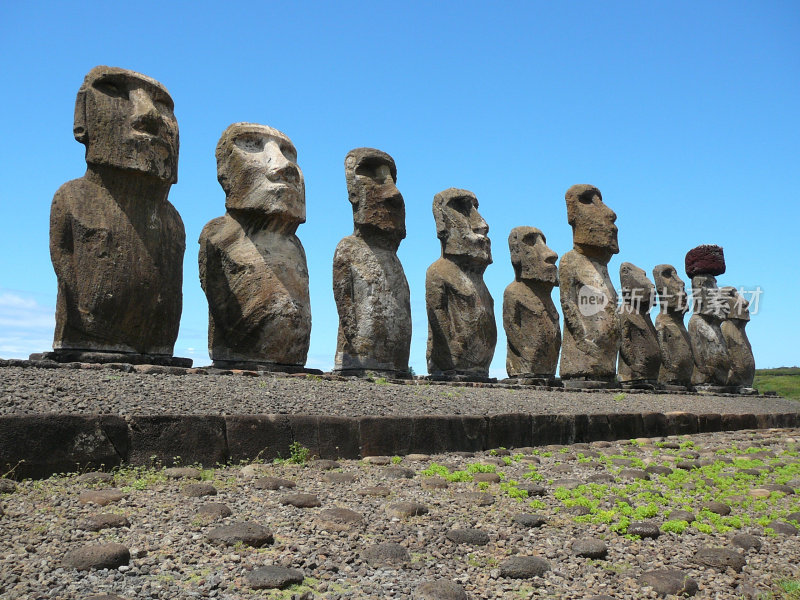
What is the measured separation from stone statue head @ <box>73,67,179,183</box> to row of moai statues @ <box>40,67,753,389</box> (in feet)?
0.04

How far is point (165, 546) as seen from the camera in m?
3.68

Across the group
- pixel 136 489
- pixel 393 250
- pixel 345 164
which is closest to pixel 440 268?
pixel 393 250

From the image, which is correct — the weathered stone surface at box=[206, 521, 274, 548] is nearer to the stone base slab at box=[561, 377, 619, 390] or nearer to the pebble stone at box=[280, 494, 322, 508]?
the pebble stone at box=[280, 494, 322, 508]

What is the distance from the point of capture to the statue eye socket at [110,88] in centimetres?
774

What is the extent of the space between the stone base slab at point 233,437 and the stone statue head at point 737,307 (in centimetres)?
1399

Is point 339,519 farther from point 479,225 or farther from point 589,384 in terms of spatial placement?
point 589,384

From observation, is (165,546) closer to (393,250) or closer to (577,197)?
(393,250)

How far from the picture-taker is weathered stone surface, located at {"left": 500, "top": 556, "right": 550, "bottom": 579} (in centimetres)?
381

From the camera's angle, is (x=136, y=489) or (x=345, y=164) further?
(x=345, y=164)

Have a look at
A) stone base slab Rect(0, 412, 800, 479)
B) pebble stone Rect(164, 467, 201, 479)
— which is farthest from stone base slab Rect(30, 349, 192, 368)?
pebble stone Rect(164, 467, 201, 479)

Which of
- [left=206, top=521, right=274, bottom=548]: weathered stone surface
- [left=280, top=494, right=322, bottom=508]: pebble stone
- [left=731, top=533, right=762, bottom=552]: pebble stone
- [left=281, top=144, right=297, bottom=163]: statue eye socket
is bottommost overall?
[left=731, top=533, right=762, bottom=552]: pebble stone

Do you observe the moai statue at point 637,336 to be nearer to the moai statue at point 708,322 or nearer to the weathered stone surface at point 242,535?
the moai statue at point 708,322

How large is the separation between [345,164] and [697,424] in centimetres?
615

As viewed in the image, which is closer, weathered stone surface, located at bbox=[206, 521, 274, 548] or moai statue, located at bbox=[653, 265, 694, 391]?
weathered stone surface, located at bbox=[206, 521, 274, 548]
